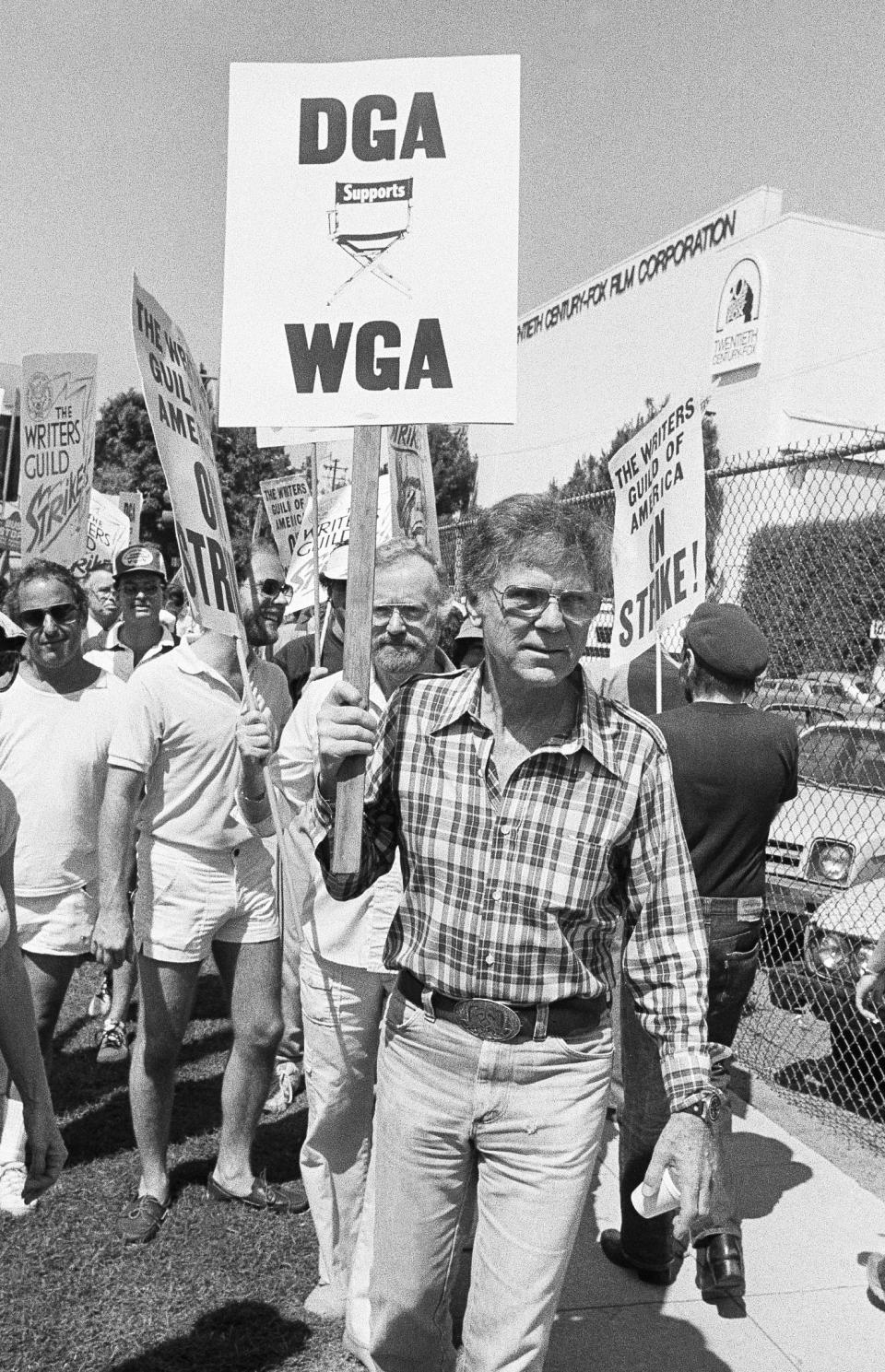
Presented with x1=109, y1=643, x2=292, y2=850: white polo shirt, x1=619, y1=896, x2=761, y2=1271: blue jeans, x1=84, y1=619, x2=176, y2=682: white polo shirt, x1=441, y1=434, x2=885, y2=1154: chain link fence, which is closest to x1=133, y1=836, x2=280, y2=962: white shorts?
x1=109, y1=643, x2=292, y2=850: white polo shirt

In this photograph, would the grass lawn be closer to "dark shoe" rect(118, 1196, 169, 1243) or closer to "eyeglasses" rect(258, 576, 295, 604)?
"dark shoe" rect(118, 1196, 169, 1243)

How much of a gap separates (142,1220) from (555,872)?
8.11 ft

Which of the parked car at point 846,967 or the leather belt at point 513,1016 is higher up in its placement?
the leather belt at point 513,1016

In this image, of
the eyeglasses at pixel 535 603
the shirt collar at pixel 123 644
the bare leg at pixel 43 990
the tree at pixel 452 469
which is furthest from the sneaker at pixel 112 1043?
the tree at pixel 452 469

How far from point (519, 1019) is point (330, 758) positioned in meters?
0.63

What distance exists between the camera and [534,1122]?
254 centimetres

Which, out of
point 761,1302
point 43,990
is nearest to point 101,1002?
point 43,990

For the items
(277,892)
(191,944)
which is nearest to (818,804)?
(277,892)

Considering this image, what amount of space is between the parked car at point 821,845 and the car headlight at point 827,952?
0.06 feet

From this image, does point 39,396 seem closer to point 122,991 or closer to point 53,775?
point 122,991

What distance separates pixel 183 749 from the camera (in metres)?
4.27

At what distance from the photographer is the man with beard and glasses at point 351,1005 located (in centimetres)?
354

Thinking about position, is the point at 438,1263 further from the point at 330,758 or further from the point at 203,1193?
the point at 203,1193

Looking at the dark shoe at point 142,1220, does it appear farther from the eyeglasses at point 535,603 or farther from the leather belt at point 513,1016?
the eyeglasses at point 535,603
